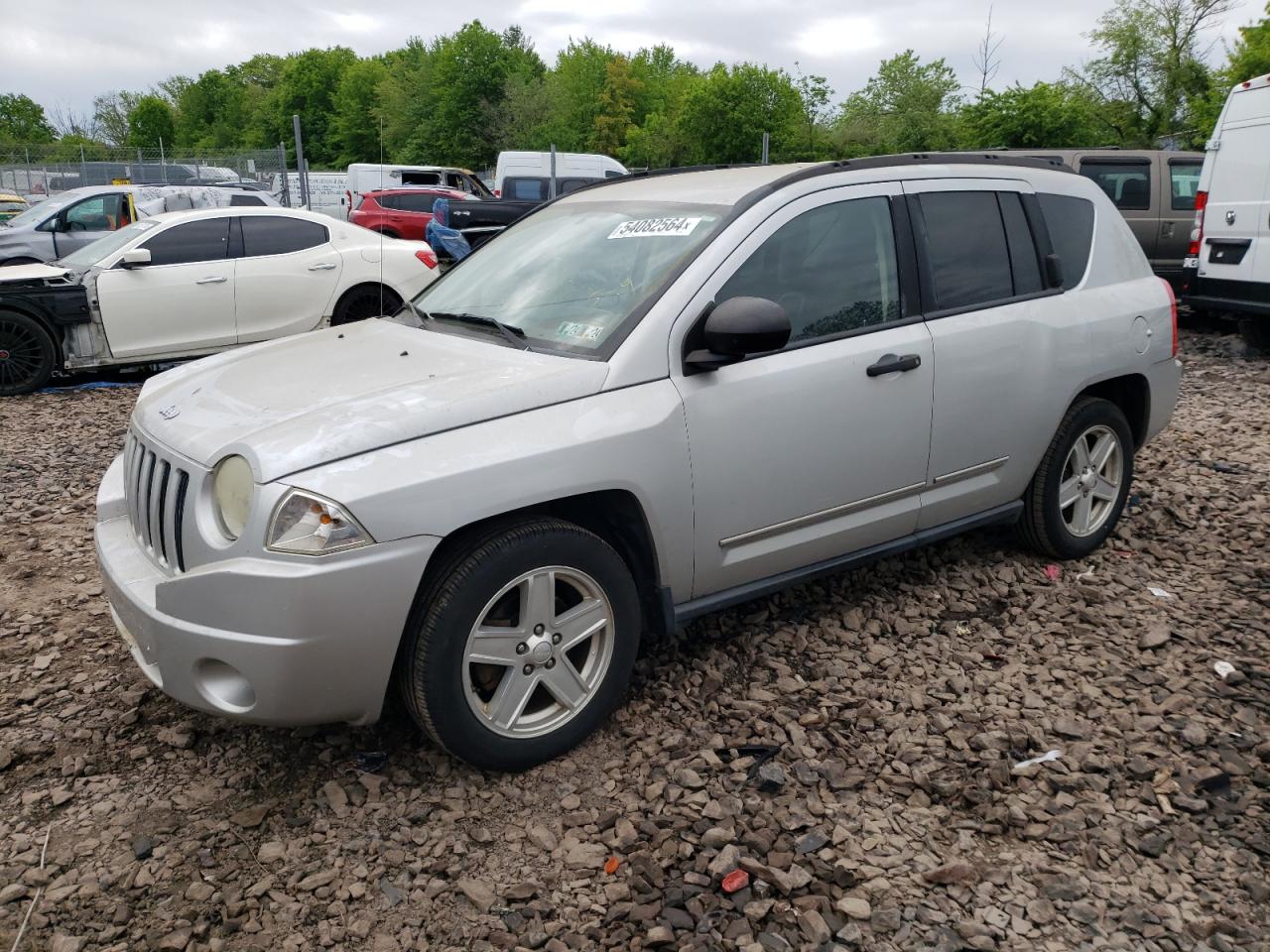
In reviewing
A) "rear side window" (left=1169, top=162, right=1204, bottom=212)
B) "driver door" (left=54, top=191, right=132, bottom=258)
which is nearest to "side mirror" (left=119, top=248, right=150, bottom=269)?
"driver door" (left=54, top=191, right=132, bottom=258)

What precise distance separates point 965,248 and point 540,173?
22190mm

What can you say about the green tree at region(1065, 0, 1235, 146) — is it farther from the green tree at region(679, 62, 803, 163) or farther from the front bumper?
the front bumper

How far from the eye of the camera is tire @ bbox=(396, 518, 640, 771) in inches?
112

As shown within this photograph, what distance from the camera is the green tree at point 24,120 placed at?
87.9 m

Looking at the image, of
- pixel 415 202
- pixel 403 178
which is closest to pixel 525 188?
pixel 415 202

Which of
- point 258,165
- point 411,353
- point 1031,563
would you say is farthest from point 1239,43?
point 411,353

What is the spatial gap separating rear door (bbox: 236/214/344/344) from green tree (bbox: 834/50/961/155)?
87.3 feet

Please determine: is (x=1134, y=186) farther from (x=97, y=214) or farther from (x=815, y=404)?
(x=97, y=214)

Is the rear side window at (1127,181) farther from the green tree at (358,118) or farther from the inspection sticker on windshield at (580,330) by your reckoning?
the green tree at (358,118)

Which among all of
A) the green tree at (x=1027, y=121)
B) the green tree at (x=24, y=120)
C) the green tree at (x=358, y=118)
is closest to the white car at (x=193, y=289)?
the green tree at (x=1027, y=121)

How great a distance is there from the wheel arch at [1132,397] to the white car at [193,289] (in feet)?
21.6

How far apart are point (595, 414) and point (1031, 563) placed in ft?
8.67

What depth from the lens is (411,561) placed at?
273cm

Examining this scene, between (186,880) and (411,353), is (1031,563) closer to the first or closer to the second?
(411,353)
